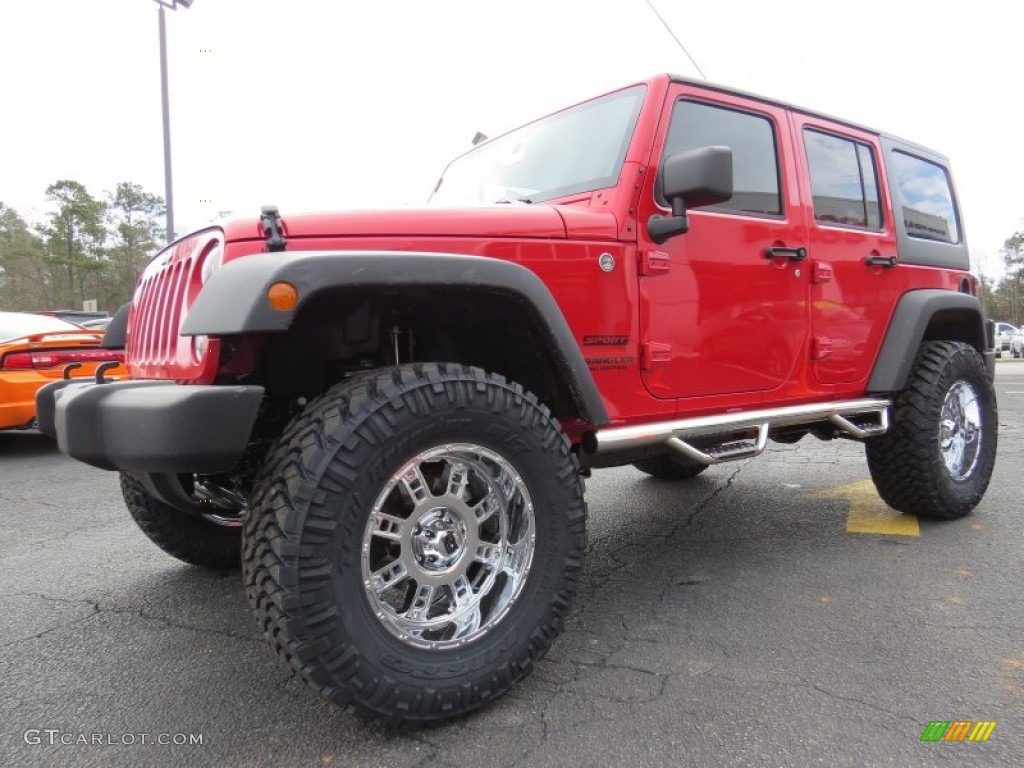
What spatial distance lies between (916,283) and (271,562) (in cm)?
361

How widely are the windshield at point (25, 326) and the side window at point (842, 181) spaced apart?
628 cm

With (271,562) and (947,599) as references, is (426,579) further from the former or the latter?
(947,599)

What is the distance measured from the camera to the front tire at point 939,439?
354 centimetres

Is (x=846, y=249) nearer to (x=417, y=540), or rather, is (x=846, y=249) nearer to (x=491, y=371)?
(x=491, y=371)

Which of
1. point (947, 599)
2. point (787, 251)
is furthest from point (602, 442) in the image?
point (947, 599)

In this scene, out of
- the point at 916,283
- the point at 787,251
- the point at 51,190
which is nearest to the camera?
the point at 787,251

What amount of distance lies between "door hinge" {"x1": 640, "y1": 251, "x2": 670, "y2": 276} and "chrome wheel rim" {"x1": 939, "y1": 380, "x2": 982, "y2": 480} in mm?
2239

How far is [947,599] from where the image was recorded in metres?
2.65

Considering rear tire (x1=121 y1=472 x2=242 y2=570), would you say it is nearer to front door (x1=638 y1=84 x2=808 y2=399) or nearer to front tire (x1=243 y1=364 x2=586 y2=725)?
front tire (x1=243 y1=364 x2=586 y2=725)

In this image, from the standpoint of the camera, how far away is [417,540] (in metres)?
1.96

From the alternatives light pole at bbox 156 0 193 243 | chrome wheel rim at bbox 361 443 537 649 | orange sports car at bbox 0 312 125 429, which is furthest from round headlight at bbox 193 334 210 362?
light pole at bbox 156 0 193 243

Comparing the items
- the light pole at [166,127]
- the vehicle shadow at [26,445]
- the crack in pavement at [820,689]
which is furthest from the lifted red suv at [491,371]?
the light pole at [166,127]

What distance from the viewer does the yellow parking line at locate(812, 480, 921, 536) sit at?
360 centimetres

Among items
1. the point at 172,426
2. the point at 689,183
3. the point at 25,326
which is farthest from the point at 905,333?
the point at 25,326
